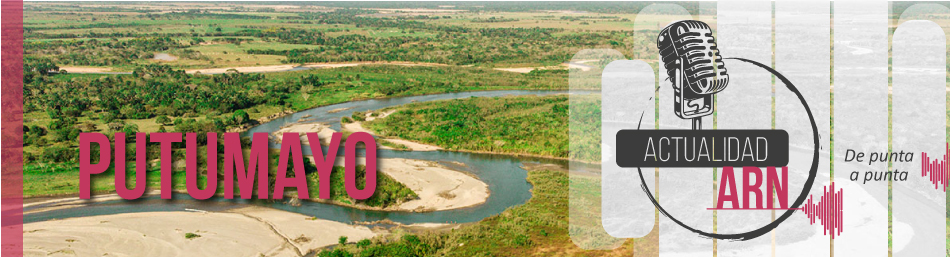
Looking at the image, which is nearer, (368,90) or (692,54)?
(692,54)

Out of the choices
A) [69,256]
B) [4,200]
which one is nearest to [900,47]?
[69,256]

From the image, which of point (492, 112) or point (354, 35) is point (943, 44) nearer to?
point (492, 112)

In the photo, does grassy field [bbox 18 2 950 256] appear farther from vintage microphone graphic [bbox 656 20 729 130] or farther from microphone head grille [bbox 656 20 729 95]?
microphone head grille [bbox 656 20 729 95]

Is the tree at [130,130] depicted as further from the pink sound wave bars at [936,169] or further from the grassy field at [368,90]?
the pink sound wave bars at [936,169]

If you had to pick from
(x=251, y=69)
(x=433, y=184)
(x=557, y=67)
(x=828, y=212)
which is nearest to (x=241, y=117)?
(x=433, y=184)

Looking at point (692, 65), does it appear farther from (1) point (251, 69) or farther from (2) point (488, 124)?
(1) point (251, 69)
